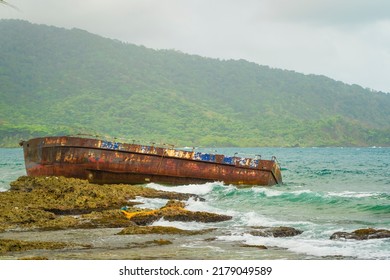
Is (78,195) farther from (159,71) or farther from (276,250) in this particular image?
(159,71)

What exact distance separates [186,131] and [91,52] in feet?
168

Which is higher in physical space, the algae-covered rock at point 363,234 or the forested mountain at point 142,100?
the forested mountain at point 142,100

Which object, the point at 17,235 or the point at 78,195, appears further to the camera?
the point at 78,195

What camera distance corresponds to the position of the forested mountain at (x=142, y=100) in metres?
138

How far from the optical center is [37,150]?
92.5 feet

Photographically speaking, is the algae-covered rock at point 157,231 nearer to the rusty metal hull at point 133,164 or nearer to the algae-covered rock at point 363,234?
the algae-covered rock at point 363,234

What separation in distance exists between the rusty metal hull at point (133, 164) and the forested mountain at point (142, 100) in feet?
300

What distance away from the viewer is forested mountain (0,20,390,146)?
13825cm

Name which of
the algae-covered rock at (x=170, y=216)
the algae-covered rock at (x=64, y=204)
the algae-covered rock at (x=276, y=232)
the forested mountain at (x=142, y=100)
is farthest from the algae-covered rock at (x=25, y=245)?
the forested mountain at (x=142, y=100)

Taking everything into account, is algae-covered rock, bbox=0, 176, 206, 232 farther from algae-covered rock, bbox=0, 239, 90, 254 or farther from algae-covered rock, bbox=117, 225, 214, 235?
algae-covered rock, bbox=0, 239, 90, 254

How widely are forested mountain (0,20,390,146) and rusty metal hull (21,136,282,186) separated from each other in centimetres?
9153

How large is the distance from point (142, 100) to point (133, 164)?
5728 inches
